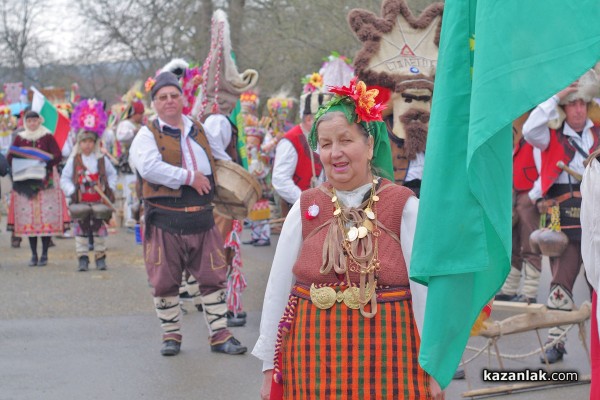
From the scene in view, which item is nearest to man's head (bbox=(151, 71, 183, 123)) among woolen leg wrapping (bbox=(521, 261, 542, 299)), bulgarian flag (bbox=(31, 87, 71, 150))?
woolen leg wrapping (bbox=(521, 261, 542, 299))

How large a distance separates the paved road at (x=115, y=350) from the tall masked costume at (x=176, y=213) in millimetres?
545

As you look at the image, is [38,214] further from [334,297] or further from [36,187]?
[334,297]

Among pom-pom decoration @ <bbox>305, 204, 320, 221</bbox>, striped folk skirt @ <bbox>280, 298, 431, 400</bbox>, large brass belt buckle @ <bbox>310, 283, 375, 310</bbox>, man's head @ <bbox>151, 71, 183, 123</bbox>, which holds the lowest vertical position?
striped folk skirt @ <bbox>280, 298, 431, 400</bbox>

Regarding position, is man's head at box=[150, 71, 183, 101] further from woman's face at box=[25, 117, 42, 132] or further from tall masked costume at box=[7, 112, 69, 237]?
woman's face at box=[25, 117, 42, 132]

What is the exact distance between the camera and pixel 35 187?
13625 mm

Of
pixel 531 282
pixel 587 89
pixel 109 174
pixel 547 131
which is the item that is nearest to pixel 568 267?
pixel 547 131

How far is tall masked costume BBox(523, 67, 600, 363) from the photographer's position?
7.01 metres

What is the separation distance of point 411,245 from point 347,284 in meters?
0.28

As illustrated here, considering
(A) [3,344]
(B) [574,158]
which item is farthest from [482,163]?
(A) [3,344]

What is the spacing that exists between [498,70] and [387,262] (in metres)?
1.21

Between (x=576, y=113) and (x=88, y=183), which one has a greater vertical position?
(x=576, y=113)

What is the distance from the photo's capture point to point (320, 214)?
3900 mm

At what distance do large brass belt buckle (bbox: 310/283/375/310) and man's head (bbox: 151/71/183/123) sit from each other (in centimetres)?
386

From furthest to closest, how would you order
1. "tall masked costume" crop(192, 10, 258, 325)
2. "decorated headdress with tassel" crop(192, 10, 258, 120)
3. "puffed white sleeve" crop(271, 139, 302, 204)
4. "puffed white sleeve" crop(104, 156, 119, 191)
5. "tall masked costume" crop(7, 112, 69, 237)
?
"tall masked costume" crop(7, 112, 69, 237) < "puffed white sleeve" crop(104, 156, 119, 191) < "decorated headdress with tassel" crop(192, 10, 258, 120) < "tall masked costume" crop(192, 10, 258, 325) < "puffed white sleeve" crop(271, 139, 302, 204)
